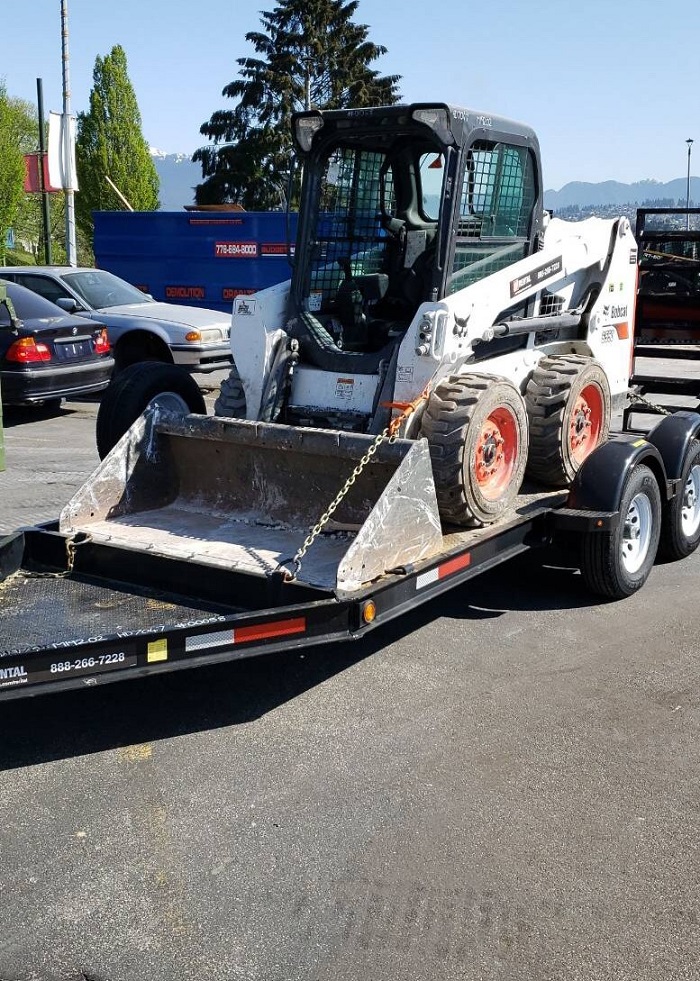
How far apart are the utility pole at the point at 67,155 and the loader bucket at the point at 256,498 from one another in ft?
53.1

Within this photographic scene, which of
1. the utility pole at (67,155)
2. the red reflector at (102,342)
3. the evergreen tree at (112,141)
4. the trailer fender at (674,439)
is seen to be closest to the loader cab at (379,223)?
the trailer fender at (674,439)

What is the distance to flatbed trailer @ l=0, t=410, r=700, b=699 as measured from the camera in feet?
14.1

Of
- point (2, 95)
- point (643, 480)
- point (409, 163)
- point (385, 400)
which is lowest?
point (643, 480)

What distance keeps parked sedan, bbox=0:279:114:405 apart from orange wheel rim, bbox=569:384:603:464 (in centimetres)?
674

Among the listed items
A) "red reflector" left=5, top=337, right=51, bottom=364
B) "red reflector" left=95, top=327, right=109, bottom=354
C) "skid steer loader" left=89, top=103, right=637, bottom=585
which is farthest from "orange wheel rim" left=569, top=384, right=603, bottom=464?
"red reflector" left=95, top=327, right=109, bottom=354

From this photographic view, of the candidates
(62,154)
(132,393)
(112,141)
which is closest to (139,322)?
(132,393)

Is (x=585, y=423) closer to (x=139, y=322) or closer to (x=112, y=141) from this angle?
(x=139, y=322)

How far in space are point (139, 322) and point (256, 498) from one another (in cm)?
858

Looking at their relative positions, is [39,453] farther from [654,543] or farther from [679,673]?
[679,673]

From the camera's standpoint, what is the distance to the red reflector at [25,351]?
11.9 metres

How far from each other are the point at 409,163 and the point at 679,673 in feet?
11.8

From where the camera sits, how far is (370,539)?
4969mm

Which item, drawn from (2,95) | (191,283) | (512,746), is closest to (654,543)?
(512,746)

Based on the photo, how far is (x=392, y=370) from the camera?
6242 millimetres
